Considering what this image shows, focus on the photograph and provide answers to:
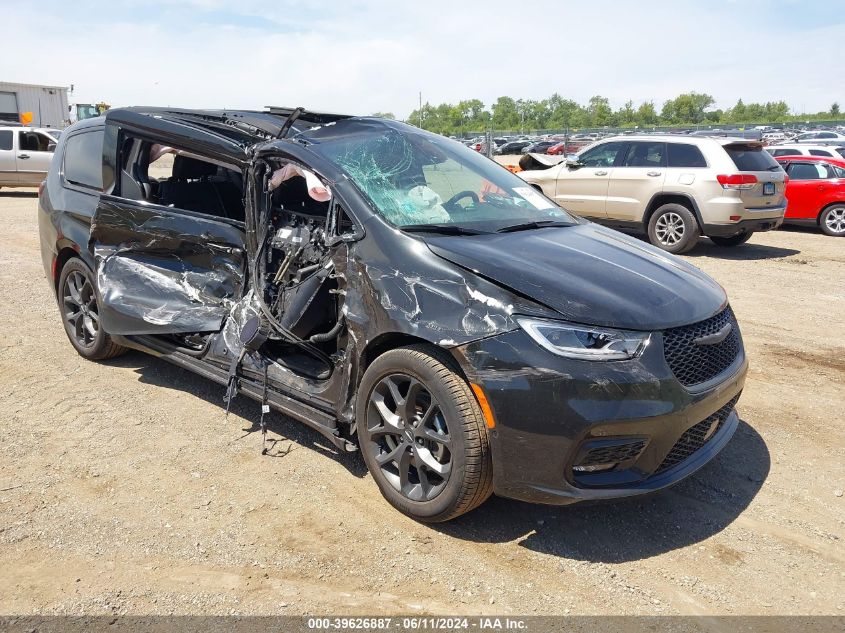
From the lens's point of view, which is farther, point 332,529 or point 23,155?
point 23,155

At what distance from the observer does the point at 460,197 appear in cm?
396

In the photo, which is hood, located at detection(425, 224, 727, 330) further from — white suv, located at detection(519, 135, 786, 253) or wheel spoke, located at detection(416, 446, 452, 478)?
white suv, located at detection(519, 135, 786, 253)

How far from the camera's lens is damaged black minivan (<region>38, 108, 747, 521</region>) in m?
2.91

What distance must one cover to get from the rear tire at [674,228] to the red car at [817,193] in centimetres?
372

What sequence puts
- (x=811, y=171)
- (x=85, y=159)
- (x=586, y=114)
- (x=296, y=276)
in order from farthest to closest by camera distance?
(x=586, y=114) < (x=811, y=171) < (x=85, y=159) < (x=296, y=276)

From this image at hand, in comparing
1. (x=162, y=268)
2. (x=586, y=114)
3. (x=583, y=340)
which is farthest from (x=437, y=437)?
(x=586, y=114)

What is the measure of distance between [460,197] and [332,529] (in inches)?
75.7

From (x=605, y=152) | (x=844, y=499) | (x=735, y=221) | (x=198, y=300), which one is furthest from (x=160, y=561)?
(x=605, y=152)

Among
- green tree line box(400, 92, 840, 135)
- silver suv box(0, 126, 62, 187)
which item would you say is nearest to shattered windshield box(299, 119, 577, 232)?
silver suv box(0, 126, 62, 187)

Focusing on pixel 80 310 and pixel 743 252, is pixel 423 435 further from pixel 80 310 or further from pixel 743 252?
pixel 743 252

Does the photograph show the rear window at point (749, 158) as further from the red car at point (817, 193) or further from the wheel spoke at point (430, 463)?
the wheel spoke at point (430, 463)

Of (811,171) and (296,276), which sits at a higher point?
(811,171)

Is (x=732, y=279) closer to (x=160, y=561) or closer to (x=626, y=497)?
(x=626, y=497)

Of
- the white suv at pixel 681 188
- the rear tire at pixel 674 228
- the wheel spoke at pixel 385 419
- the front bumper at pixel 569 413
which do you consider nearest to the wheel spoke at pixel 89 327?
the wheel spoke at pixel 385 419
